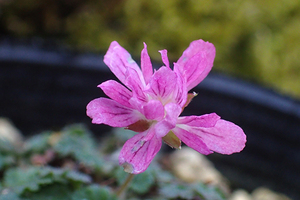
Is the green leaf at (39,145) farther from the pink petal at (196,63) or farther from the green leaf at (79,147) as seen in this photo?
the pink petal at (196,63)

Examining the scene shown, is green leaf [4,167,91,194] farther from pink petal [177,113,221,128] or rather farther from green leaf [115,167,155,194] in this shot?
pink petal [177,113,221,128]

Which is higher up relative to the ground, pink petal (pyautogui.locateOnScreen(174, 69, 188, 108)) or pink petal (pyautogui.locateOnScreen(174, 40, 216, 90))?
pink petal (pyautogui.locateOnScreen(174, 40, 216, 90))

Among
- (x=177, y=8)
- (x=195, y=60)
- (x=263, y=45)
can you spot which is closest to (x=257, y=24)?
(x=263, y=45)

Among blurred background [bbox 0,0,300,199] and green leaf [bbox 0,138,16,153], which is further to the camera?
blurred background [bbox 0,0,300,199]

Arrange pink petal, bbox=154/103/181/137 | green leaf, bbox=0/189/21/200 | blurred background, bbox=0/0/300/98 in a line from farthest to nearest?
blurred background, bbox=0/0/300/98 < green leaf, bbox=0/189/21/200 < pink petal, bbox=154/103/181/137

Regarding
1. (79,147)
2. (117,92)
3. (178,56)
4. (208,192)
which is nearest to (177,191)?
(208,192)

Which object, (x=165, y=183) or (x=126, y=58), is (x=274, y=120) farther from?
(x=126, y=58)

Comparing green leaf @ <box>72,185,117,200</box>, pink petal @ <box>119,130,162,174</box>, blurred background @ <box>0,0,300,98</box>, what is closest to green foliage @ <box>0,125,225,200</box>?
green leaf @ <box>72,185,117,200</box>

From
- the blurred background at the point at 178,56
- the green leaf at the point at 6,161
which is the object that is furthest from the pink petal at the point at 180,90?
the blurred background at the point at 178,56
